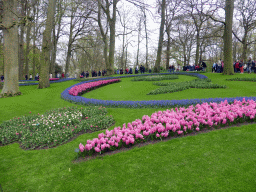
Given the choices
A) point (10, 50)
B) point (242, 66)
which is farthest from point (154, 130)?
point (242, 66)

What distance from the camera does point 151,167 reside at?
3215mm

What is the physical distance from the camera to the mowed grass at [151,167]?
277cm

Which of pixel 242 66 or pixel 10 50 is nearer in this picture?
pixel 10 50

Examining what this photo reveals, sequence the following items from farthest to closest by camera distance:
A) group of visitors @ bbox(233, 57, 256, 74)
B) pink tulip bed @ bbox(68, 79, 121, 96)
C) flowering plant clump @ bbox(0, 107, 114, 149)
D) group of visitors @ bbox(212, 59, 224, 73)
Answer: group of visitors @ bbox(212, 59, 224, 73), group of visitors @ bbox(233, 57, 256, 74), pink tulip bed @ bbox(68, 79, 121, 96), flowering plant clump @ bbox(0, 107, 114, 149)

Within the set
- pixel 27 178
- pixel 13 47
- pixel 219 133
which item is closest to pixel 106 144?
pixel 27 178

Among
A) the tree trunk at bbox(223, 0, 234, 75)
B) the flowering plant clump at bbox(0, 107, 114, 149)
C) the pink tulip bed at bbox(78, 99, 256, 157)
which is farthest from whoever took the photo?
the tree trunk at bbox(223, 0, 234, 75)

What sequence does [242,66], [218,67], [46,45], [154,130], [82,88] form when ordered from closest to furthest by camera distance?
1. [154,130]
2. [82,88]
3. [46,45]
4. [242,66]
5. [218,67]

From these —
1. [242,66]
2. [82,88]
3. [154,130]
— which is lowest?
[154,130]

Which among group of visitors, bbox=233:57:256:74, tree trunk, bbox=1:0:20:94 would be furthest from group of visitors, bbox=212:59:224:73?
tree trunk, bbox=1:0:20:94

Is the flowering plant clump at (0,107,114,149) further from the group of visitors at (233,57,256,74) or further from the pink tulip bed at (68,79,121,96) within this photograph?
the group of visitors at (233,57,256,74)

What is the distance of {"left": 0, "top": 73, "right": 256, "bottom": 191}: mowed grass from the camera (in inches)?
109

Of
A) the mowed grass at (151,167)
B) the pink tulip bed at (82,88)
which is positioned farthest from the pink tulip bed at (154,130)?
the pink tulip bed at (82,88)

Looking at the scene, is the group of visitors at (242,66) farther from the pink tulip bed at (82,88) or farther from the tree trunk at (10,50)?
the tree trunk at (10,50)

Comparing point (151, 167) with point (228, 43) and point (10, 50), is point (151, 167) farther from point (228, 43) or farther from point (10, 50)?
point (228, 43)
